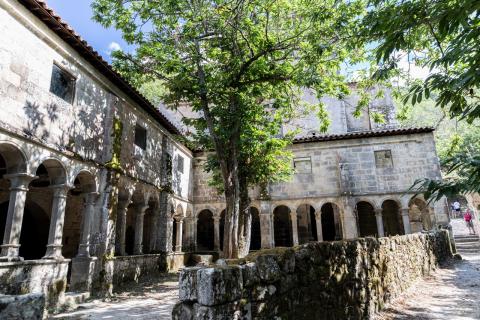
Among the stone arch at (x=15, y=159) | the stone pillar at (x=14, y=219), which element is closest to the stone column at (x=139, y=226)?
the stone pillar at (x=14, y=219)

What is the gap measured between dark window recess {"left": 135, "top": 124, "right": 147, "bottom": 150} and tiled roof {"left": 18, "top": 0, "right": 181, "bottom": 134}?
0.85 meters

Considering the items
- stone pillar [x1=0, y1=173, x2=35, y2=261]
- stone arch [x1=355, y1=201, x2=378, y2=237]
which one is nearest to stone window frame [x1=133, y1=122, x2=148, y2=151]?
stone pillar [x1=0, y1=173, x2=35, y2=261]

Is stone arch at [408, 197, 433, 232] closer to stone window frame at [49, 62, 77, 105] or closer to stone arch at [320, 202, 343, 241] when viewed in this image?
stone arch at [320, 202, 343, 241]

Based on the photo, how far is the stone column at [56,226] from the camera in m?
7.59

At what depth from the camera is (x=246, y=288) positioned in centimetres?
295

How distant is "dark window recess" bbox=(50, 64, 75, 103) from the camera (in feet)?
26.5

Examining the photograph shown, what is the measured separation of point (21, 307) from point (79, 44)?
8449 mm

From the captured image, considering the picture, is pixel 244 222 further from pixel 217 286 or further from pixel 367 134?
pixel 367 134

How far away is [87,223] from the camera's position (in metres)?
8.88

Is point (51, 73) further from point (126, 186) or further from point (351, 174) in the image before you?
point (351, 174)

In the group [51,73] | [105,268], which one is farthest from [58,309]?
[51,73]

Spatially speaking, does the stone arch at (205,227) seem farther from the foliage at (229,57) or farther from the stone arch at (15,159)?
the stone arch at (15,159)

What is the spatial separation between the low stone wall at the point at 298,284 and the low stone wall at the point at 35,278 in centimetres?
522

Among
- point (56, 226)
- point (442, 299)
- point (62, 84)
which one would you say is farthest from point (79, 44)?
point (442, 299)
